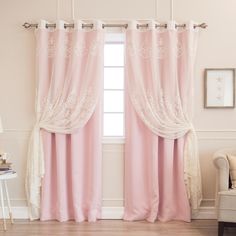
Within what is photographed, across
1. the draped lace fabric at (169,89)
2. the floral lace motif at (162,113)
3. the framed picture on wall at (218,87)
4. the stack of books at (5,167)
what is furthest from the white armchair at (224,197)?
the stack of books at (5,167)

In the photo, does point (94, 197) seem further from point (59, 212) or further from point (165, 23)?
point (165, 23)

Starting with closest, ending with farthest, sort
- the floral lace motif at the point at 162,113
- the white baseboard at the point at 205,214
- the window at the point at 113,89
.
→ the floral lace motif at the point at 162,113, the white baseboard at the point at 205,214, the window at the point at 113,89

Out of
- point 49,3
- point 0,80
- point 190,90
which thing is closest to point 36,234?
point 0,80

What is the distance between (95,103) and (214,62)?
1.47 meters

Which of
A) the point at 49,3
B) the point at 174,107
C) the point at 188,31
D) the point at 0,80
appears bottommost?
the point at 174,107

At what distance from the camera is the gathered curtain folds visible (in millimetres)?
4223

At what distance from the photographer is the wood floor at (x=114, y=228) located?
3752 mm

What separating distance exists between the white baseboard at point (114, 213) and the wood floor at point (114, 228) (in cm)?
10

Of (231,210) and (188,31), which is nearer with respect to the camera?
(231,210)

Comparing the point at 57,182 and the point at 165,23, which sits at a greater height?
the point at 165,23

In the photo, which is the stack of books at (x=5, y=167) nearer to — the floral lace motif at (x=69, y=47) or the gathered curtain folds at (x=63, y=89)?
the gathered curtain folds at (x=63, y=89)

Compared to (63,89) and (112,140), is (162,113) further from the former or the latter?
(63,89)

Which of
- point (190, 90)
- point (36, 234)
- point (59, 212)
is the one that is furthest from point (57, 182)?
point (190, 90)

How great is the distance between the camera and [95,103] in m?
4.22
